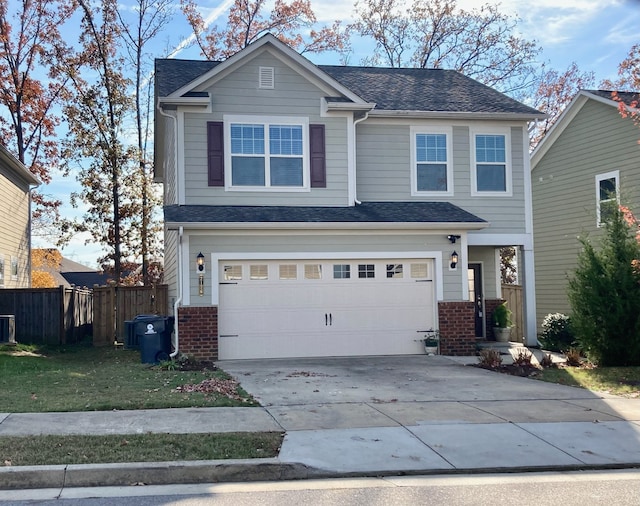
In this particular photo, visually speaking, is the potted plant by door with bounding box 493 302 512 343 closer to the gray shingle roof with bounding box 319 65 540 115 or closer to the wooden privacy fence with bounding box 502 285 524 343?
the wooden privacy fence with bounding box 502 285 524 343

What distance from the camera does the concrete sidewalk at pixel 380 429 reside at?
21.6 ft

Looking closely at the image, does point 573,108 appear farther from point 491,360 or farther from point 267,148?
point 491,360

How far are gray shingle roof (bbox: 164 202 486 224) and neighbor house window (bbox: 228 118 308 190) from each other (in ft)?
2.16

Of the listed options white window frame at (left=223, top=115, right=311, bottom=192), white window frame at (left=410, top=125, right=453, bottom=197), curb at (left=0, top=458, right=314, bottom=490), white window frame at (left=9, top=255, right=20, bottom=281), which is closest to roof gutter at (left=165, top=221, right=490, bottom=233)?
white window frame at (left=223, top=115, right=311, bottom=192)

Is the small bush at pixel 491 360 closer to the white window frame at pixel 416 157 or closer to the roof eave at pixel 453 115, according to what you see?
the white window frame at pixel 416 157

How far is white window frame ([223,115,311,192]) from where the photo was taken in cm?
1546

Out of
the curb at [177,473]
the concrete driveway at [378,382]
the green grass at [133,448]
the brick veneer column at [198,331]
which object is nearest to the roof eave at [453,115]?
the concrete driveway at [378,382]

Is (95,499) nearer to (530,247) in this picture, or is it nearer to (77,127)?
(530,247)

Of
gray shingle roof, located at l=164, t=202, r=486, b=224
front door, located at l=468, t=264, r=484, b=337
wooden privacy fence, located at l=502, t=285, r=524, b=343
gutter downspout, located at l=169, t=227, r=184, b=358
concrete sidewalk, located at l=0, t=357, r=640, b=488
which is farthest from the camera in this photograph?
wooden privacy fence, located at l=502, t=285, r=524, b=343

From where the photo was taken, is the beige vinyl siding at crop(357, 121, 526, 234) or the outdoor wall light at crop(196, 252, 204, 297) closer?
the outdoor wall light at crop(196, 252, 204, 297)

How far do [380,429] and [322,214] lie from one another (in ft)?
25.3

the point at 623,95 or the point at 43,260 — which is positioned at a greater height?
the point at 623,95

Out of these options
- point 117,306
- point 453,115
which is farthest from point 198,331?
point 453,115

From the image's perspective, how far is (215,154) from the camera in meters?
15.4
